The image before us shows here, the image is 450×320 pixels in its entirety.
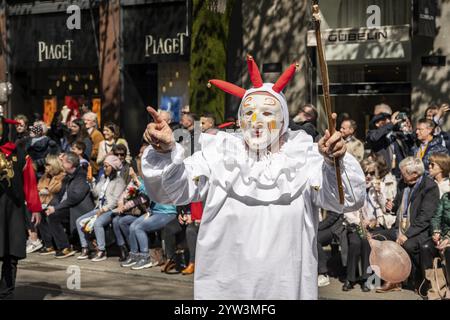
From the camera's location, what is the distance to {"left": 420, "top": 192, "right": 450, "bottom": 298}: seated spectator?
10.1 meters

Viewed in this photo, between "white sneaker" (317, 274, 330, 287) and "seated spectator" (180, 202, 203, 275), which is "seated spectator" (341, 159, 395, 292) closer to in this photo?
"white sneaker" (317, 274, 330, 287)

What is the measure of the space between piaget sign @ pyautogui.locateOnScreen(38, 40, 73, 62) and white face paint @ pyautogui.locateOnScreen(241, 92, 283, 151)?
14.6 meters

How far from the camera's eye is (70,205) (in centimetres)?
1347

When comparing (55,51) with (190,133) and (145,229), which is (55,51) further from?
(145,229)

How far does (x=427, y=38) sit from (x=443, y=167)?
4.81m

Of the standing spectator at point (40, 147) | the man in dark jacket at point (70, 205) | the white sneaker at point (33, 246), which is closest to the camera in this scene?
the man in dark jacket at point (70, 205)

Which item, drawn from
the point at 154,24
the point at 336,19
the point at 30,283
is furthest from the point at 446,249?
the point at 154,24

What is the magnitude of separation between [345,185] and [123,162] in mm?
8261

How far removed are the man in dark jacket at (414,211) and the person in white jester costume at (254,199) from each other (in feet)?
16.9

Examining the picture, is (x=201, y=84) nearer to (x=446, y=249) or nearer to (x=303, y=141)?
(x=446, y=249)

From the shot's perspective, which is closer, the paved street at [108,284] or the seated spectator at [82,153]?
the paved street at [108,284]

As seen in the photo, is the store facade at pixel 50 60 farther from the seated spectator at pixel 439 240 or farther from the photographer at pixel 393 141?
the seated spectator at pixel 439 240

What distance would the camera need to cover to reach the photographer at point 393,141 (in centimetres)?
1248

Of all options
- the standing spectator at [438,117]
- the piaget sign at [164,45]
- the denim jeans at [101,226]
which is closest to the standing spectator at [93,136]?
the denim jeans at [101,226]
